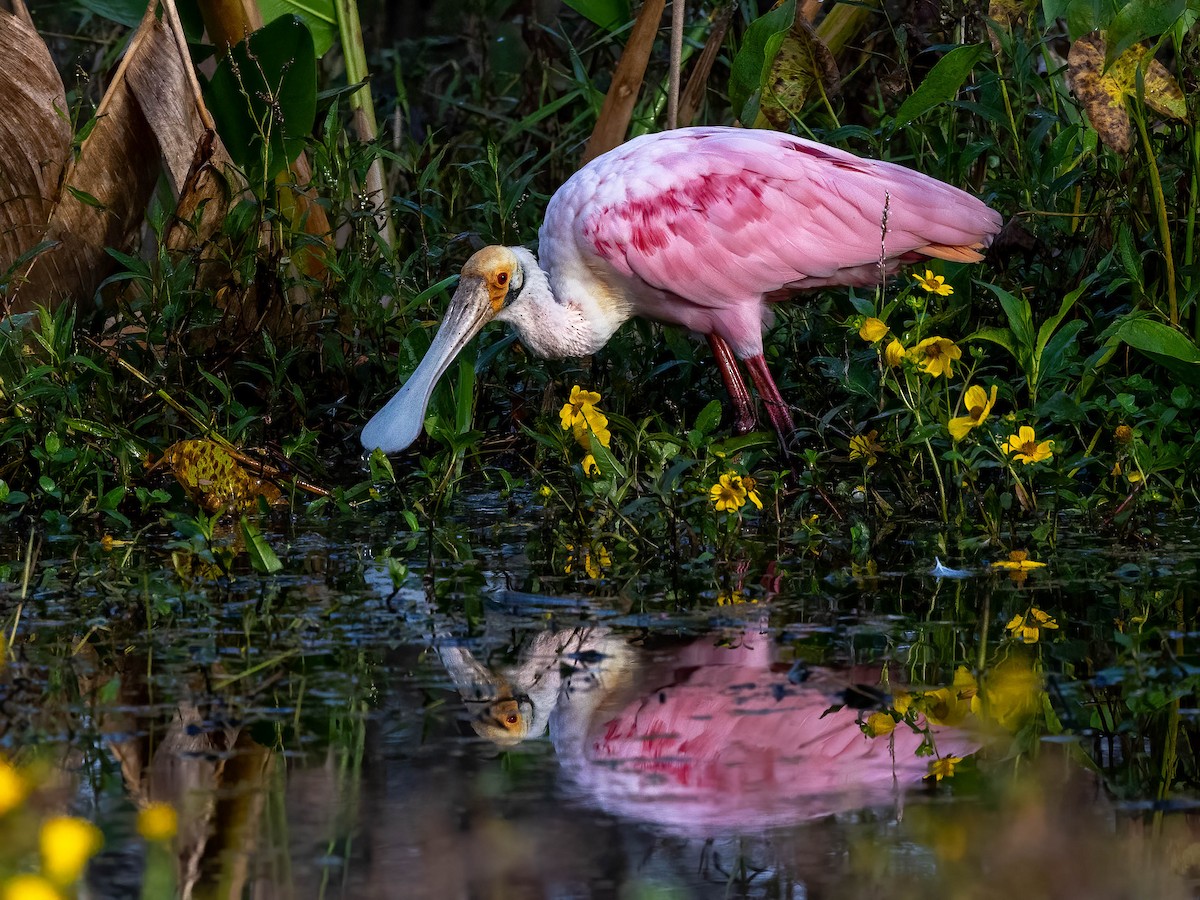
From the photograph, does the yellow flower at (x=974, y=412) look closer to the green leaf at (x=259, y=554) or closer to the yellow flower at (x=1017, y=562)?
the yellow flower at (x=1017, y=562)

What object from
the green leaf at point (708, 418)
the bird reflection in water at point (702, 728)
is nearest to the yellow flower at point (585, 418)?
the green leaf at point (708, 418)

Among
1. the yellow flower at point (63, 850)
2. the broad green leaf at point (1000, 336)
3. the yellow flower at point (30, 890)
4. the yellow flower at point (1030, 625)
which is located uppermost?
the broad green leaf at point (1000, 336)

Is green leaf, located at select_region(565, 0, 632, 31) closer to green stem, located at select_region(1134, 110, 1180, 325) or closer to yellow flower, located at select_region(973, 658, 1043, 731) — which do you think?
green stem, located at select_region(1134, 110, 1180, 325)

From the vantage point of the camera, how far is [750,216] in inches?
193

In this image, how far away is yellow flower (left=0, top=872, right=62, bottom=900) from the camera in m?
1.59

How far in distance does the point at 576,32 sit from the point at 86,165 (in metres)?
3.27

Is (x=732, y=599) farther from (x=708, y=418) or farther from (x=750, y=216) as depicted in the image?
(x=750, y=216)

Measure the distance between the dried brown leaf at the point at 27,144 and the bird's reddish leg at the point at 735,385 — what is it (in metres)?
2.27

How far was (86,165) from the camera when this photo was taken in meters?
5.67

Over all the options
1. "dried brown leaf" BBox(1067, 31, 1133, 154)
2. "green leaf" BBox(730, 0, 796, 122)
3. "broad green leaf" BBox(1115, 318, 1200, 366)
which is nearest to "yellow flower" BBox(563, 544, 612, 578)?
"broad green leaf" BBox(1115, 318, 1200, 366)

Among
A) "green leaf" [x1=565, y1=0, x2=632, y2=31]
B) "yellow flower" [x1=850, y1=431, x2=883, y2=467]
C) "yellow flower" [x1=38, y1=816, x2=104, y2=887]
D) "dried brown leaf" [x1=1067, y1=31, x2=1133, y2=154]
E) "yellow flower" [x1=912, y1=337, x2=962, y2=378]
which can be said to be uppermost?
"green leaf" [x1=565, y1=0, x2=632, y2=31]

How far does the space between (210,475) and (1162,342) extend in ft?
7.87

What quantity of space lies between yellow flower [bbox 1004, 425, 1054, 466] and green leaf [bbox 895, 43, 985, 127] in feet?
4.48

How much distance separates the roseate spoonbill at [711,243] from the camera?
4.81 metres
